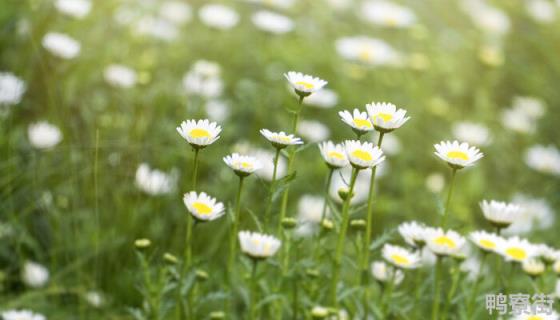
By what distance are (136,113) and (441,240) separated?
4.97 feet

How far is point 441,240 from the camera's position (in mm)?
1638

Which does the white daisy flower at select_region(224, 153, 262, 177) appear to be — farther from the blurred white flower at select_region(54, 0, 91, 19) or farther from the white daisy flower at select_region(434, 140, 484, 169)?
the blurred white flower at select_region(54, 0, 91, 19)

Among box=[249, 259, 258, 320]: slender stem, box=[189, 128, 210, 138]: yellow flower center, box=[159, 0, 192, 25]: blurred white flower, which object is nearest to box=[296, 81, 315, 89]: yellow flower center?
box=[189, 128, 210, 138]: yellow flower center

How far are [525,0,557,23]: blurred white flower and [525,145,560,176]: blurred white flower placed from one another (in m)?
1.45

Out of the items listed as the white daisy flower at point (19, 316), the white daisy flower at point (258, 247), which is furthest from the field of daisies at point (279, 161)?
the white daisy flower at point (19, 316)

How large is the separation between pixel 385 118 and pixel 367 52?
2.64m

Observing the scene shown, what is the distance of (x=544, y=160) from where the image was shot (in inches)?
151

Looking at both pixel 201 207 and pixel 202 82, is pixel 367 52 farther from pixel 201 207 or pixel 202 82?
pixel 201 207

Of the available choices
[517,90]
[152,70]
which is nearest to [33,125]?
[152,70]

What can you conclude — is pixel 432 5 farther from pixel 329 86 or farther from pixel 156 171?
pixel 156 171

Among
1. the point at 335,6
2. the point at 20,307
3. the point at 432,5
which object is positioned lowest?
the point at 20,307

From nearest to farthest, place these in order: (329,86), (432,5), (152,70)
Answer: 1. (152,70)
2. (329,86)
3. (432,5)

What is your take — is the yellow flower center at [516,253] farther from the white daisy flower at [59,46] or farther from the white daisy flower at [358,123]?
the white daisy flower at [59,46]

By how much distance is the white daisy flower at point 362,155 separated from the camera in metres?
1.52
